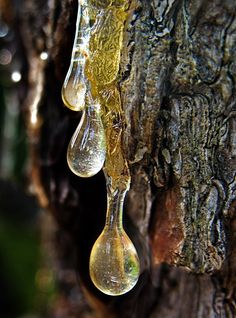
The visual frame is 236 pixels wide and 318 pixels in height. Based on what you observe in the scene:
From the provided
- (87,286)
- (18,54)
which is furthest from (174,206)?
(18,54)

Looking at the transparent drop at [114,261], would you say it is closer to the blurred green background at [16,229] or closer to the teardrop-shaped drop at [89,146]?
the teardrop-shaped drop at [89,146]

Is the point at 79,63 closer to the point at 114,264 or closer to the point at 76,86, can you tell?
the point at 76,86

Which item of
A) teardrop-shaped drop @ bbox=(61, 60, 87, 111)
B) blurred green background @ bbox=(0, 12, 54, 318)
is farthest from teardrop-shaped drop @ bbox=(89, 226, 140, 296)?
blurred green background @ bbox=(0, 12, 54, 318)

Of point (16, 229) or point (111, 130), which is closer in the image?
point (111, 130)

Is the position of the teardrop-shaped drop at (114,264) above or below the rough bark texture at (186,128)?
below

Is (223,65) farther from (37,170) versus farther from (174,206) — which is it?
(37,170)

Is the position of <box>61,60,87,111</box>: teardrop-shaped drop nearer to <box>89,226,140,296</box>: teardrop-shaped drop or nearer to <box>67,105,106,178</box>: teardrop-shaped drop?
<box>67,105,106,178</box>: teardrop-shaped drop

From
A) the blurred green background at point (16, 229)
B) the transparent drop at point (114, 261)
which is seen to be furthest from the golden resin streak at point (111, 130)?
the blurred green background at point (16, 229)

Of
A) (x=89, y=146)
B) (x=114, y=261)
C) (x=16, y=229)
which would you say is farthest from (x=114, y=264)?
(x=16, y=229)
